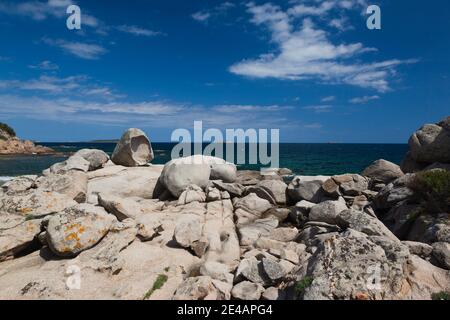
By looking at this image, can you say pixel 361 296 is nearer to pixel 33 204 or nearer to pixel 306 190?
pixel 306 190

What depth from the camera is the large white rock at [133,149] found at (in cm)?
2283

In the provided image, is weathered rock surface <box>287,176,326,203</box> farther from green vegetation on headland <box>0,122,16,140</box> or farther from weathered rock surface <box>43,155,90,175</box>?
green vegetation on headland <box>0,122,16,140</box>

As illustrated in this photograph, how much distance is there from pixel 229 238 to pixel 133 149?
13691 millimetres

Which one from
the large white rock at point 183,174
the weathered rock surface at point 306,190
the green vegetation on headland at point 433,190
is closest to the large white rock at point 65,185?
the large white rock at point 183,174

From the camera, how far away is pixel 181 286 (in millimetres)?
8664

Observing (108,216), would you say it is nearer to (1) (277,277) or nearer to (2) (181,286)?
(2) (181,286)

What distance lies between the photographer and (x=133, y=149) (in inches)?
919

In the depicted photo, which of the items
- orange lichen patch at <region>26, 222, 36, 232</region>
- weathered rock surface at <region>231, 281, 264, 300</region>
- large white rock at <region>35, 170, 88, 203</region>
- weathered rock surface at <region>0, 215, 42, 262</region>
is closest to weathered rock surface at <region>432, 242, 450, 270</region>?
weathered rock surface at <region>231, 281, 264, 300</region>

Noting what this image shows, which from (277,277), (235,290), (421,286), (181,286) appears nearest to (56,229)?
(181,286)

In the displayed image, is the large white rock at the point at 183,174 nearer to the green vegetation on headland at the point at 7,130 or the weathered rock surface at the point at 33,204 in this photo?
the weathered rock surface at the point at 33,204

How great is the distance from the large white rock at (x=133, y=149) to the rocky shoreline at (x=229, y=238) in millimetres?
3350
